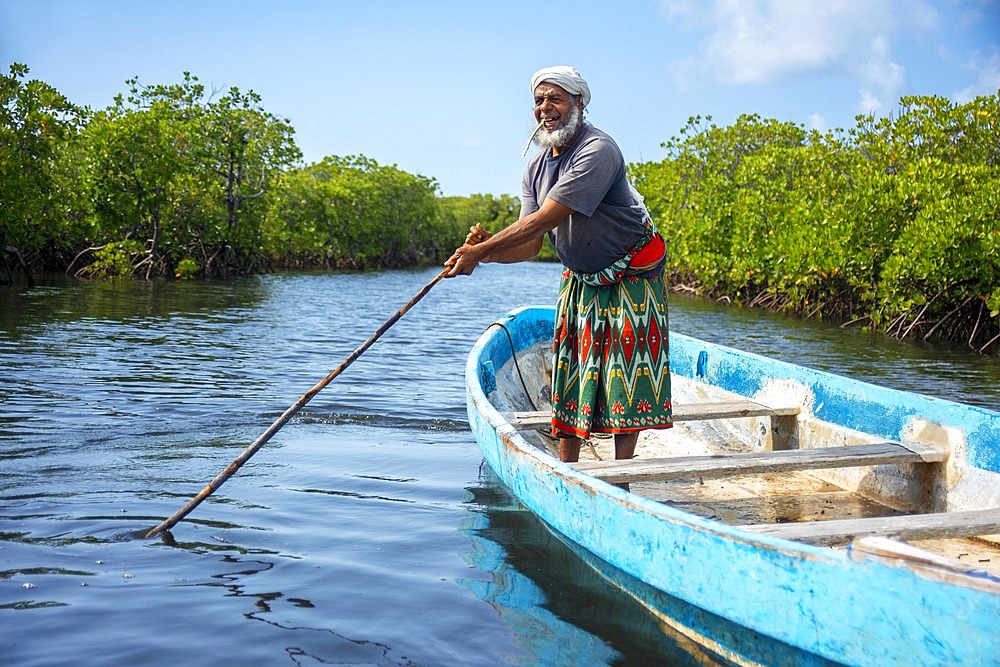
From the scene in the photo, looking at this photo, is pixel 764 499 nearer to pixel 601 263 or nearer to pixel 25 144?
pixel 601 263

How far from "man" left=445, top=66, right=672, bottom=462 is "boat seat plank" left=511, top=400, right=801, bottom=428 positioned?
587 mm

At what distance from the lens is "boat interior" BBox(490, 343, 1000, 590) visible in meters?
2.79

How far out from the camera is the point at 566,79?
3.67 meters

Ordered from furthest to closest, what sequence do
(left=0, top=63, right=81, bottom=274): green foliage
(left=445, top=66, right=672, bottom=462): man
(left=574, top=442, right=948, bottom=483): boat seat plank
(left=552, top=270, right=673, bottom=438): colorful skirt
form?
1. (left=0, top=63, right=81, bottom=274): green foliage
2. (left=552, top=270, right=673, bottom=438): colorful skirt
3. (left=445, top=66, right=672, bottom=462): man
4. (left=574, top=442, right=948, bottom=483): boat seat plank

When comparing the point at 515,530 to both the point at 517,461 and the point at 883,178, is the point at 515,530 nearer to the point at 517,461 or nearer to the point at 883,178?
the point at 517,461

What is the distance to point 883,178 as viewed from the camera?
616 inches

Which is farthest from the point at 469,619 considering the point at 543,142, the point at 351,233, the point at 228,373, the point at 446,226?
the point at 446,226

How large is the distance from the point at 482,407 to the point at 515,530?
23.5 inches

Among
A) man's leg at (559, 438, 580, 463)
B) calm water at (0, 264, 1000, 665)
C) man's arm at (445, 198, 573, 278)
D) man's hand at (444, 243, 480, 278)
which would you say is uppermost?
man's arm at (445, 198, 573, 278)

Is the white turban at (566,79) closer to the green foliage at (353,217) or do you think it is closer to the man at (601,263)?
the man at (601,263)

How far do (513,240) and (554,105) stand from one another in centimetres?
54

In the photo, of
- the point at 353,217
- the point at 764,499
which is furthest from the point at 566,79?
the point at 353,217

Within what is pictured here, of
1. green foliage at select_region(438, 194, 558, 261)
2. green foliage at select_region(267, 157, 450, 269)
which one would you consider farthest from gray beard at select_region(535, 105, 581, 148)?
green foliage at select_region(438, 194, 558, 261)

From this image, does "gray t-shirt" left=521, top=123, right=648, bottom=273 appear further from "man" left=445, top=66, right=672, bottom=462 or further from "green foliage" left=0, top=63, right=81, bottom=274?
"green foliage" left=0, top=63, right=81, bottom=274
